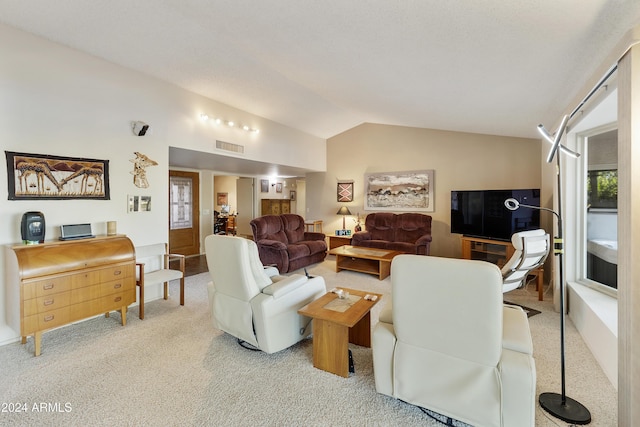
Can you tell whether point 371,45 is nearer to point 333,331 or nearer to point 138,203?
point 333,331

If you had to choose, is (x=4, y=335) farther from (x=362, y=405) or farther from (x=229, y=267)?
(x=362, y=405)

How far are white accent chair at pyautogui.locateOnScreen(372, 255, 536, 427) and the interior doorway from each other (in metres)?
5.77

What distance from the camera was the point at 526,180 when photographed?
205 inches

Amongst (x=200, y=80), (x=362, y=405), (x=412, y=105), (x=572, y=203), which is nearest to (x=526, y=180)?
(x=572, y=203)

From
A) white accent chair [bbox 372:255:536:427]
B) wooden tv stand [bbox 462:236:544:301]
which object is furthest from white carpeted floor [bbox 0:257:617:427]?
wooden tv stand [bbox 462:236:544:301]

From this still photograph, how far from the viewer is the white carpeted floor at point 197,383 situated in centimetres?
175

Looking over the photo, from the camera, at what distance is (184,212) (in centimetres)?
646

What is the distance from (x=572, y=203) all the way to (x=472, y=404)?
2.75 meters

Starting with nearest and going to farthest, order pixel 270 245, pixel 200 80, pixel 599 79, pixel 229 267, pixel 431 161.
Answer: pixel 599 79
pixel 229 267
pixel 200 80
pixel 270 245
pixel 431 161

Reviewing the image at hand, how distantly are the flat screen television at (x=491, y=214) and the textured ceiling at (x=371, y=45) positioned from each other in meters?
1.05

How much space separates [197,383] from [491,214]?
4800mm

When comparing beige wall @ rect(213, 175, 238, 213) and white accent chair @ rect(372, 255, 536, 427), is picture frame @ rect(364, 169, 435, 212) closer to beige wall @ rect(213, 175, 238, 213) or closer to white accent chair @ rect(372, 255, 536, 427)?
white accent chair @ rect(372, 255, 536, 427)

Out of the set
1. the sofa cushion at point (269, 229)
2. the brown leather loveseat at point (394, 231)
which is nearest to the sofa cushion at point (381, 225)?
the brown leather loveseat at point (394, 231)

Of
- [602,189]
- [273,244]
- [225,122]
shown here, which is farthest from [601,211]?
Result: [225,122]
